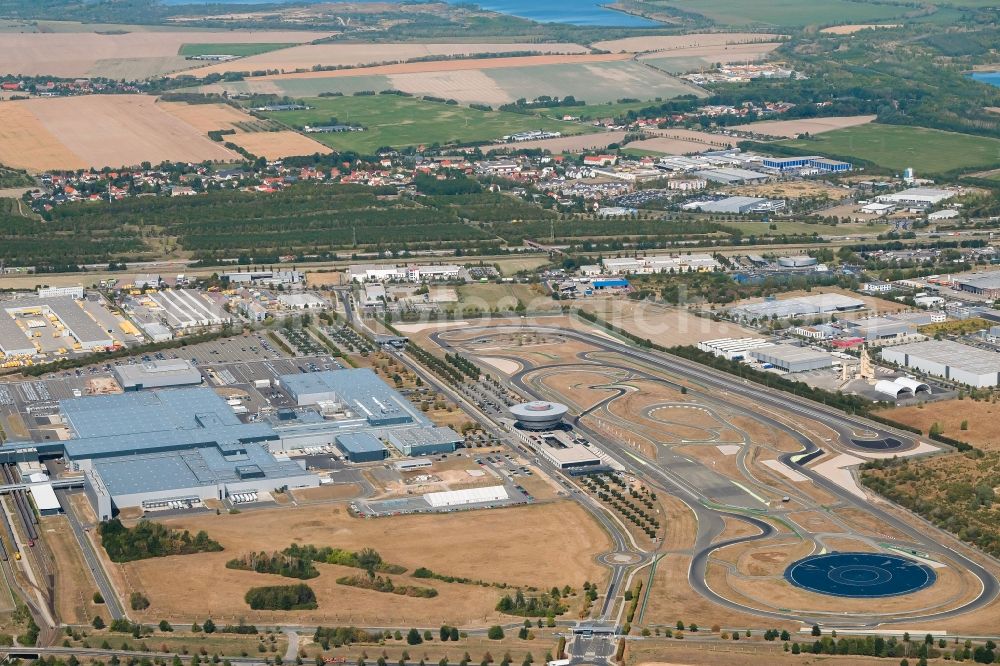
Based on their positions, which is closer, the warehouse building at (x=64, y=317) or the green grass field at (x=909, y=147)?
the warehouse building at (x=64, y=317)

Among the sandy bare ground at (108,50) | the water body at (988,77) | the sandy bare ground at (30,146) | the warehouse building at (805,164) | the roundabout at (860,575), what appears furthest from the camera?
the sandy bare ground at (108,50)

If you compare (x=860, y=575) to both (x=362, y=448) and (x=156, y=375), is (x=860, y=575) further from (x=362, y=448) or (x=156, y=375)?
(x=156, y=375)

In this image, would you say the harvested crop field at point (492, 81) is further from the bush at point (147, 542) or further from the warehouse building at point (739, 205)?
the bush at point (147, 542)

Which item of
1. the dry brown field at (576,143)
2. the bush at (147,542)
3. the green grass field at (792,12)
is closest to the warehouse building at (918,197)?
the dry brown field at (576,143)

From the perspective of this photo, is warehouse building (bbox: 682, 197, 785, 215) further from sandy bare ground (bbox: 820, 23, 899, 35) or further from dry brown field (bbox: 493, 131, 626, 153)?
sandy bare ground (bbox: 820, 23, 899, 35)

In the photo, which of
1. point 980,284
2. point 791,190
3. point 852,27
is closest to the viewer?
point 980,284

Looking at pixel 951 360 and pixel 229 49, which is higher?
pixel 229 49

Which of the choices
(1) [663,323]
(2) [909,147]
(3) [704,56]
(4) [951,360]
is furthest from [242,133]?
(4) [951,360]
